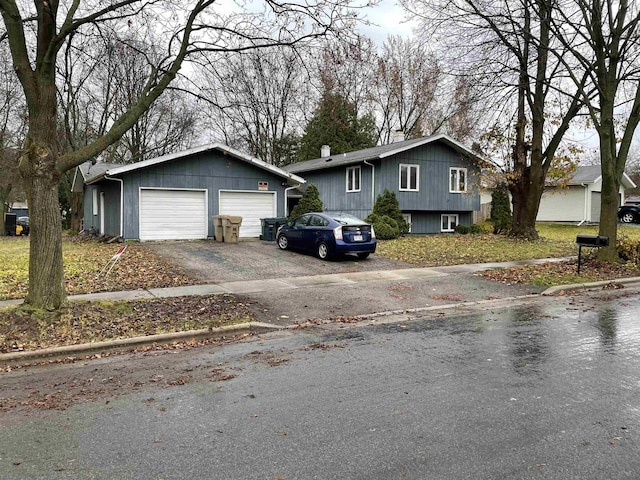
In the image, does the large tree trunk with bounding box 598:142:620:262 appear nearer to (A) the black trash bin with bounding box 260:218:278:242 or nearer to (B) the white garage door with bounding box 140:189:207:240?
(A) the black trash bin with bounding box 260:218:278:242

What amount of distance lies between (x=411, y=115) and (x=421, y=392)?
133 feet

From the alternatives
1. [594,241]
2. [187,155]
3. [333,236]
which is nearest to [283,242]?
[333,236]

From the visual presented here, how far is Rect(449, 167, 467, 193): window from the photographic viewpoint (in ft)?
88.3

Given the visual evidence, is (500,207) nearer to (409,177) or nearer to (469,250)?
(409,177)

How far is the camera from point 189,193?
835 inches

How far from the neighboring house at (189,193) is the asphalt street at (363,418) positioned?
15006 mm

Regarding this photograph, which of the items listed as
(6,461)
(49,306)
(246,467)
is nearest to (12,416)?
(6,461)

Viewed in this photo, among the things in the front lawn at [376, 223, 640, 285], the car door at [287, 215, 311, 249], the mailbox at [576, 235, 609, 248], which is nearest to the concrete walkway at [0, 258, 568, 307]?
the front lawn at [376, 223, 640, 285]

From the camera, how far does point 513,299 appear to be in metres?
10.2

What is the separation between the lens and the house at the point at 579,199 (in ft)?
112

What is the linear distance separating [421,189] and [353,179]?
3650 millimetres

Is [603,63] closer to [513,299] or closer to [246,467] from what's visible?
[513,299]

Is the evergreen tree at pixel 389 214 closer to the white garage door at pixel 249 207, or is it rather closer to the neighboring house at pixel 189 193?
the neighboring house at pixel 189 193

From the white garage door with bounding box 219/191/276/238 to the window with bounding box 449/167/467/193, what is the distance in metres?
10.2
